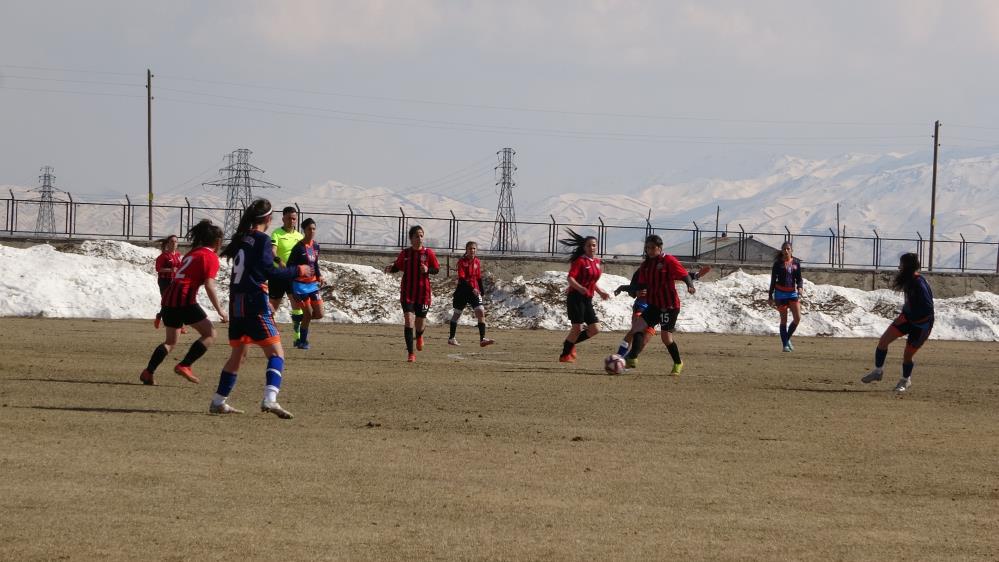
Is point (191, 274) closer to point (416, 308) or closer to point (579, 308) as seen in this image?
point (416, 308)

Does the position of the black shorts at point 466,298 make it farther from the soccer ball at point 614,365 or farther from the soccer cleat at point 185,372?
the soccer cleat at point 185,372

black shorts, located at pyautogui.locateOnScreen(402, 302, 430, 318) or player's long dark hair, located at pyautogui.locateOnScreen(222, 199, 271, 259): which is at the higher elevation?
player's long dark hair, located at pyautogui.locateOnScreen(222, 199, 271, 259)

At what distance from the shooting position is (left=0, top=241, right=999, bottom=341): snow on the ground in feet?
106

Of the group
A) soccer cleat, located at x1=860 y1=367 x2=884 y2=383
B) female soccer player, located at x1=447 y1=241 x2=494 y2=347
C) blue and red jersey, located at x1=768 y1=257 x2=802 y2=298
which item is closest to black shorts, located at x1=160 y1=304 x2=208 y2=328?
soccer cleat, located at x1=860 y1=367 x2=884 y2=383

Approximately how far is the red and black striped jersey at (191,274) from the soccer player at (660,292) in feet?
20.4

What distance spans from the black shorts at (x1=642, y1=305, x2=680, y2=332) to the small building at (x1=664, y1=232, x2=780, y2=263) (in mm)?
34292

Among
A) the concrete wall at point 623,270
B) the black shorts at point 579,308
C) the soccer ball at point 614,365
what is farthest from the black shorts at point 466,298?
the concrete wall at point 623,270

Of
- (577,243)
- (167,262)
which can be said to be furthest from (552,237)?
(577,243)

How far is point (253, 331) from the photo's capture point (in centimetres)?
1065

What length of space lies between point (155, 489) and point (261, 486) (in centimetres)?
61

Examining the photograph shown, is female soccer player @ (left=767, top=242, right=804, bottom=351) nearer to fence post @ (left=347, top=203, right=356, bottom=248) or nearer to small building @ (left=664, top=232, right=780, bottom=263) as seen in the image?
fence post @ (left=347, top=203, right=356, bottom=248)

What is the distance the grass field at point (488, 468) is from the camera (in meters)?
6.25

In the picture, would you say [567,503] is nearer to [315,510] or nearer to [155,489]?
[315,510]

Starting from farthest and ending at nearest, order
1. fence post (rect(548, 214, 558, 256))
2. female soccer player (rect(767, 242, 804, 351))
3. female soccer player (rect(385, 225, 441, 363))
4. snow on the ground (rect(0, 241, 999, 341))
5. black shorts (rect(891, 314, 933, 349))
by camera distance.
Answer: fence post (rect(548, 214, 558, 256)) < snow on the ground (rect(0, 241, 999, 341)) < female soccer player (rect(767, 242, 804, 351)) < female soccer player (rect(385, 225, 441, 363)) < black shorts (rect(891, 314, 933, 349))
